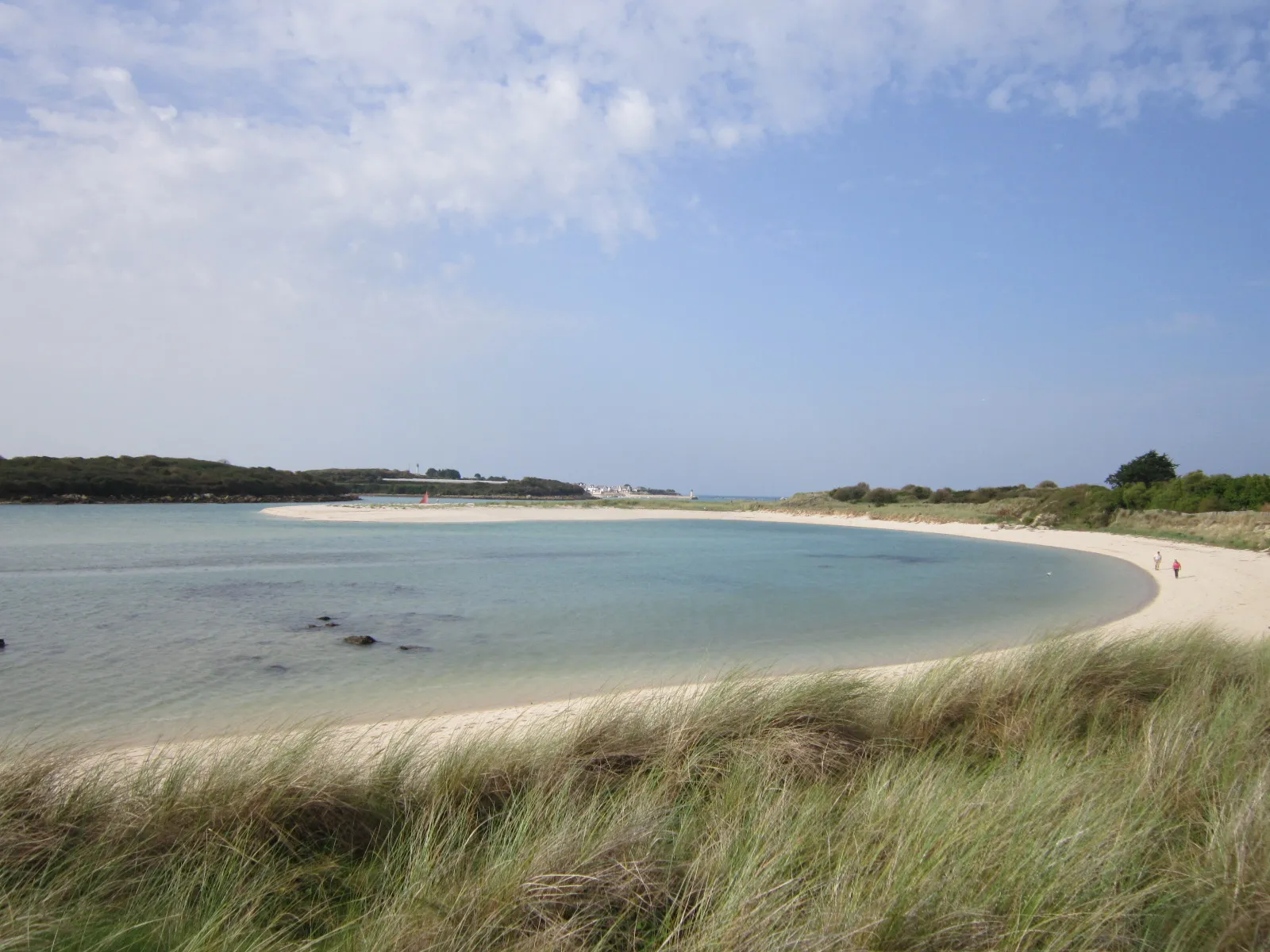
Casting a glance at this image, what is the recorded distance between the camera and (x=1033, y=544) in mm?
29984

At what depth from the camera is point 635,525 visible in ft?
145

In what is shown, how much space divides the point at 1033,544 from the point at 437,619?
89.5 ft

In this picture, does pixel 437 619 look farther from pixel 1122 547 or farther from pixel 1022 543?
pixel 1022 543

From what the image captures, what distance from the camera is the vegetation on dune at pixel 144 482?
2126 inches

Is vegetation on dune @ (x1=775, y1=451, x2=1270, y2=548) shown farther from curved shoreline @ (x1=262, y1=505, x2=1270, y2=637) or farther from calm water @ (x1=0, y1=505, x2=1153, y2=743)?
calm water @ (x1=0, y1=505, x2=1153, y2=743)

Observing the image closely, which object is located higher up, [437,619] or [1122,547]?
[1122,547]

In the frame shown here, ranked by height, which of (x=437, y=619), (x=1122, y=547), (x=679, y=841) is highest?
(x=679, y=841)

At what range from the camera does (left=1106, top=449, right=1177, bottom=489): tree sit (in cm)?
4284

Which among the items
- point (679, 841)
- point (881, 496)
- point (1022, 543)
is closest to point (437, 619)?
point (679, 841)

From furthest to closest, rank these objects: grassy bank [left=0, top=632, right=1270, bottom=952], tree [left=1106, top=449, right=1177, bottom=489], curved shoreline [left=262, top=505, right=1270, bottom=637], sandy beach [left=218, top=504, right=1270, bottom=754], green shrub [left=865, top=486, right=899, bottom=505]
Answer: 1. green shrub [left=865, top=486, right=899, bottom=505]
2. tree [left=1106, top=449, right=1177, bottom=489]
3. curved shoreline [left=262, top=505, right=1270, bottom=637]
4. sandy beach [left=218, top=504, right=1270, bottom=754]
5. grassy bank [left=0, top=632, right=1270, bottom=952]

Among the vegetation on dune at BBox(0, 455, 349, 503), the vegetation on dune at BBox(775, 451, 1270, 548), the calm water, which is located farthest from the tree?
the vegetation on dune at BBox(0, 455, 349, 503)

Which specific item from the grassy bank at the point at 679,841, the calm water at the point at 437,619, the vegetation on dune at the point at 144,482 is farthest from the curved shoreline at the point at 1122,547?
the vegetation on dune at the point at 144,482

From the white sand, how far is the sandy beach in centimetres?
2

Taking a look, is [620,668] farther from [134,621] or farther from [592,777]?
[134,621]
